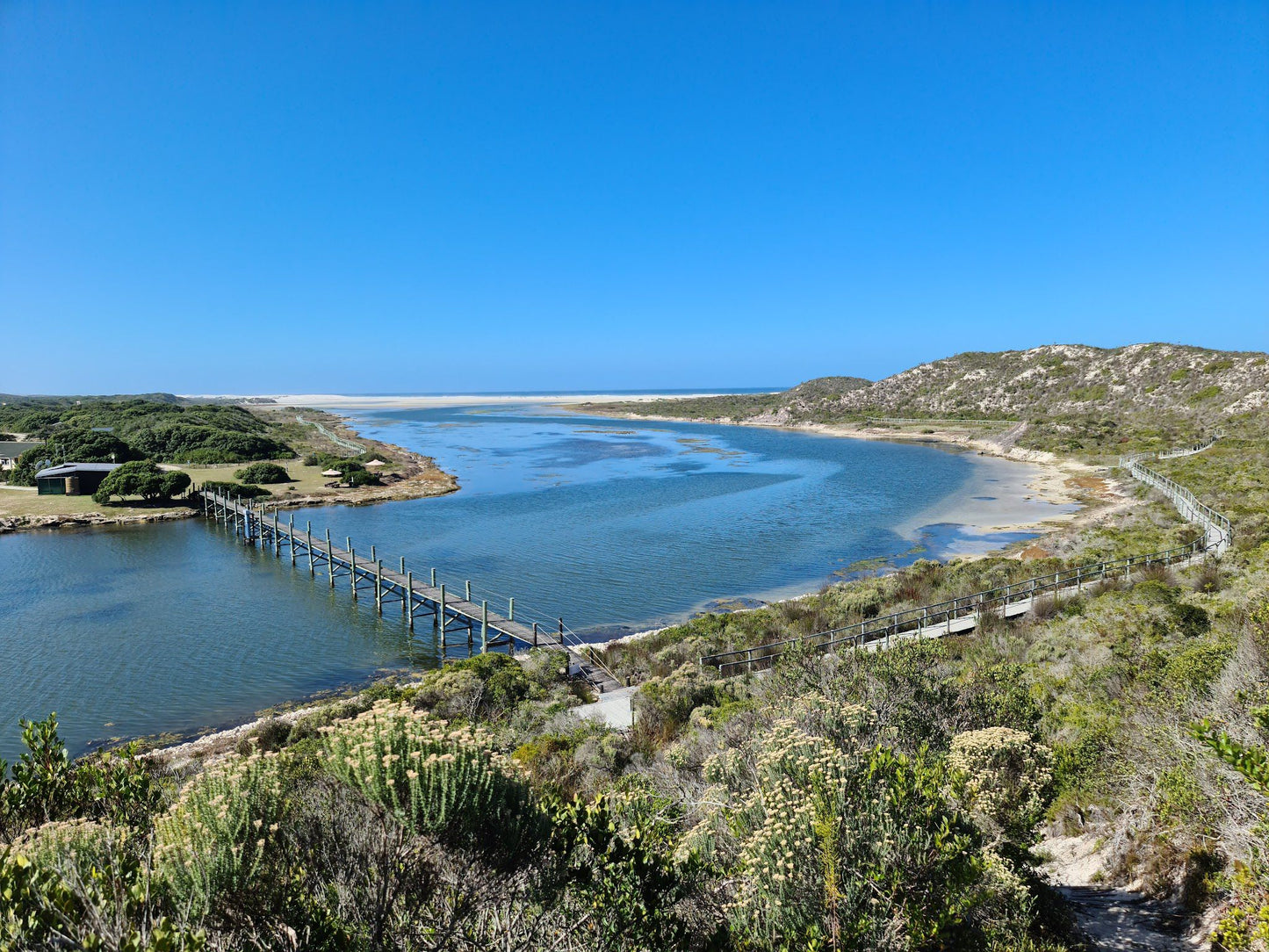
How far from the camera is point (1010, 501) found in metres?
39.8

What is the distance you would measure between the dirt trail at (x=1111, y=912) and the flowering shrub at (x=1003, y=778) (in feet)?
1.56

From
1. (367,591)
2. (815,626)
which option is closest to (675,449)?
(367,591)

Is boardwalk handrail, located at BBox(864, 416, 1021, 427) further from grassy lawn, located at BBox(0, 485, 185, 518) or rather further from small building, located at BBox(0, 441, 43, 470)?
small building, located at BBox(0, 441, 43, 470)

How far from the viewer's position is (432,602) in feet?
74.2

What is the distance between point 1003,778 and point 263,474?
4894cm

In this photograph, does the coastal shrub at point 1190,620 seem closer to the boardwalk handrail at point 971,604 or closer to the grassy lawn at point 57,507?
the boardwalk handrail at point 971,604

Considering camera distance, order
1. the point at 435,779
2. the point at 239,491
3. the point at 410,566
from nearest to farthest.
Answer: the point at 435,779
the point at 410,566
the point at 239,491

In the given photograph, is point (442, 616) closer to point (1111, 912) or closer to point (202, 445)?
point (1111, 912)

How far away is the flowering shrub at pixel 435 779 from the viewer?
3910 mm

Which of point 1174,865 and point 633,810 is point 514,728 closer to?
point 633,810

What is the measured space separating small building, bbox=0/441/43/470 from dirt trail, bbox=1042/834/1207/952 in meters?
62.4

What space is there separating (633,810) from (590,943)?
1769 millimetres

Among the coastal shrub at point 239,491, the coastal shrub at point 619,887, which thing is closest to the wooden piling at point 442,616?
the coastal shrub at point 619,887

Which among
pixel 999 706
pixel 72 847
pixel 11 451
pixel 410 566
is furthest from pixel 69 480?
pixel 999 706
